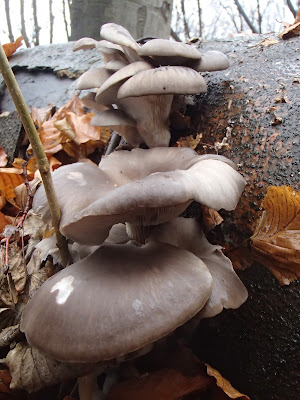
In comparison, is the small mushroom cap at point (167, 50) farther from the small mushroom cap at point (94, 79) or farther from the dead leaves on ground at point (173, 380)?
the dead leaves on ground at point (173, 380)

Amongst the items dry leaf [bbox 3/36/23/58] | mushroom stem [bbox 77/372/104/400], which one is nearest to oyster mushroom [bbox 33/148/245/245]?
mushroom stem [bbox 77/372/104/400]

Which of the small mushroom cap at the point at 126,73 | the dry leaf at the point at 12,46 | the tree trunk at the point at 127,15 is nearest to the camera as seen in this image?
the small mushroom cap at the point at 126,73

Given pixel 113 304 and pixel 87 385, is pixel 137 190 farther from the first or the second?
pixel 87 385

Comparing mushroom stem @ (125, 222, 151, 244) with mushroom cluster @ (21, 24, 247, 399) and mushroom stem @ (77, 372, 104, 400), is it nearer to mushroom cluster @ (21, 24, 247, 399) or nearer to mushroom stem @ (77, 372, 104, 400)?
mushroom cluster @ (21, 24, 247, 399)

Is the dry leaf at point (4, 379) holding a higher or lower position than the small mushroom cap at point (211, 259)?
lower

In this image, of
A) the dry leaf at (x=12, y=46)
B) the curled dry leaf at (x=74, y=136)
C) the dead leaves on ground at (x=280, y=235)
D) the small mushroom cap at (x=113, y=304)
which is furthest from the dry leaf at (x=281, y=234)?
the dry leaf at (x=12, y=46)

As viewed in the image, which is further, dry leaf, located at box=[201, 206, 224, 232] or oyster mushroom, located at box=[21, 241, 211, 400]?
dry leaf, located at box=[201, 206, 224, 232]

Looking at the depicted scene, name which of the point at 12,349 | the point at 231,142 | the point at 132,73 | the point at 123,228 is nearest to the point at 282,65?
the point at 231,142
